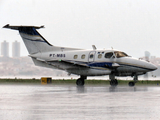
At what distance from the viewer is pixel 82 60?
3002 cm

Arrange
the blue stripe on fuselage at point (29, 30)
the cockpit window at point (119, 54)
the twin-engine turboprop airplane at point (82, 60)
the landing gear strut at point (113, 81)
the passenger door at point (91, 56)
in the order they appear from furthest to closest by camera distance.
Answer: the blue stripe on fuselage at point (29, 30) → the passenger door at point (91, 56) → the landing gear strut at point (113, 81) → the cockpit window at point (119, 54) → the twin-engine turboprop airplane at point (82, 60)

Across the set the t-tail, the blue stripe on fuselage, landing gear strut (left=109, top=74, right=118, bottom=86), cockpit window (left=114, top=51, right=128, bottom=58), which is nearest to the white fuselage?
Answer: cockpit window (left=114, top=51, right=128, bottom=58)

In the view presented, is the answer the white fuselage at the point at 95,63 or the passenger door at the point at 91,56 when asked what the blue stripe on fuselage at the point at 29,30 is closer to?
the white fuselage at the point at 95,63

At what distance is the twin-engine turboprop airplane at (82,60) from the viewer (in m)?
27.9

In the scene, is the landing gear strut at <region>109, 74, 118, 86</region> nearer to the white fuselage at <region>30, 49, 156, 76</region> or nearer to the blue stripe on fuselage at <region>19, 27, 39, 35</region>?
the white fuselage at <region>30, 49, 156, 76</region>

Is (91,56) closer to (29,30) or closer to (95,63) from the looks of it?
(95,63)

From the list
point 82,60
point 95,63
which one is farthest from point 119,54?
point 82,60

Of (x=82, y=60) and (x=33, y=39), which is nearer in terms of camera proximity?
(x=82, y=60)

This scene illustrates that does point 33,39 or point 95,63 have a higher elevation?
point 33,39

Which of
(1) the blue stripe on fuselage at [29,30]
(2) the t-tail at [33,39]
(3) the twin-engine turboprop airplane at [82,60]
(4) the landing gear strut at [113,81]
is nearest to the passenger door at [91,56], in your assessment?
(3) the twin-engine turboprop airplane at [82,60]

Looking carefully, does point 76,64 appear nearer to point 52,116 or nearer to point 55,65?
point 55,65

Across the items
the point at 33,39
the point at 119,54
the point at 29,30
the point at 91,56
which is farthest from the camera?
the point at 29,30

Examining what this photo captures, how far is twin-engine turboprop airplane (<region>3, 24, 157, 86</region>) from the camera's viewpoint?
2789 cm

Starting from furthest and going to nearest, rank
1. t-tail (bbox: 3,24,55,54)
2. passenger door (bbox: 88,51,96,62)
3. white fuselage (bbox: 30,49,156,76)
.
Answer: t-tail (bbox: 3,24,55,54) < passenger door (bbox: 88,51,96,62) < white fuselage (bbox: 30,49,156,76)
